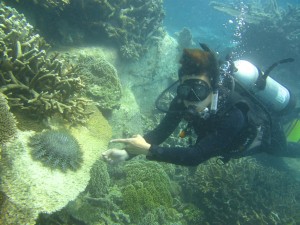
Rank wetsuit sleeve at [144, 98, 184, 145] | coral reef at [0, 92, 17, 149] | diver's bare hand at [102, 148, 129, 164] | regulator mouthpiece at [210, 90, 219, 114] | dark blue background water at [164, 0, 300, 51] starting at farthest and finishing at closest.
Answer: dark blue background water at [164, 0, 300, 51] → wetsuit sleeve at [144, 98, 184, 145] → regulator mouthpiece at [210, 90, 219, 114] → diver's bare hand at [102, 148, 129, 164] → coral reef at [0, 92, 17, 149]

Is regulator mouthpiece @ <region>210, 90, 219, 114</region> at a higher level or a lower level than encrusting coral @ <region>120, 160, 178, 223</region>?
higher

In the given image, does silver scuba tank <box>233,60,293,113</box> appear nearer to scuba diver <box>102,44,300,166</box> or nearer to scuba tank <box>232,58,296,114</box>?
scuba tank <box>232,58,296,114</box>

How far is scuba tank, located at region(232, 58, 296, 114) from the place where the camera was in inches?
223

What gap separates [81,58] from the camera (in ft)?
24.5

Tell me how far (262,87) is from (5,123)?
16.1 ft

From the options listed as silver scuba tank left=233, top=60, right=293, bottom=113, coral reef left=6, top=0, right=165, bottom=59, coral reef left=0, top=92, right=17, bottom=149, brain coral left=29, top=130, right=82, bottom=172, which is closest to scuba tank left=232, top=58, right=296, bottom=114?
silver scuba tank left=233, top=60, right=293, bottom=113

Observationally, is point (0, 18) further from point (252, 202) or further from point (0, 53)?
point (252, 202)

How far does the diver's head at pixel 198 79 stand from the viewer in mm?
4000

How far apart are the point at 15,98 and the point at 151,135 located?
229 centimetres

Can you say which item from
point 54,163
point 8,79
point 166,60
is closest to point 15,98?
point 8,79

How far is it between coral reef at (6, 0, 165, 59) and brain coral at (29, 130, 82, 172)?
4474 millimetres

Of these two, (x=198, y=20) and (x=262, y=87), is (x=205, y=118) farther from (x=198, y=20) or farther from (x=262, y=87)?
(x=198, y=20)

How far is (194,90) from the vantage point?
3.97 meters

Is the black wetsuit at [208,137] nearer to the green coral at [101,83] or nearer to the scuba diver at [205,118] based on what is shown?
the scuba diver at [205,118]
